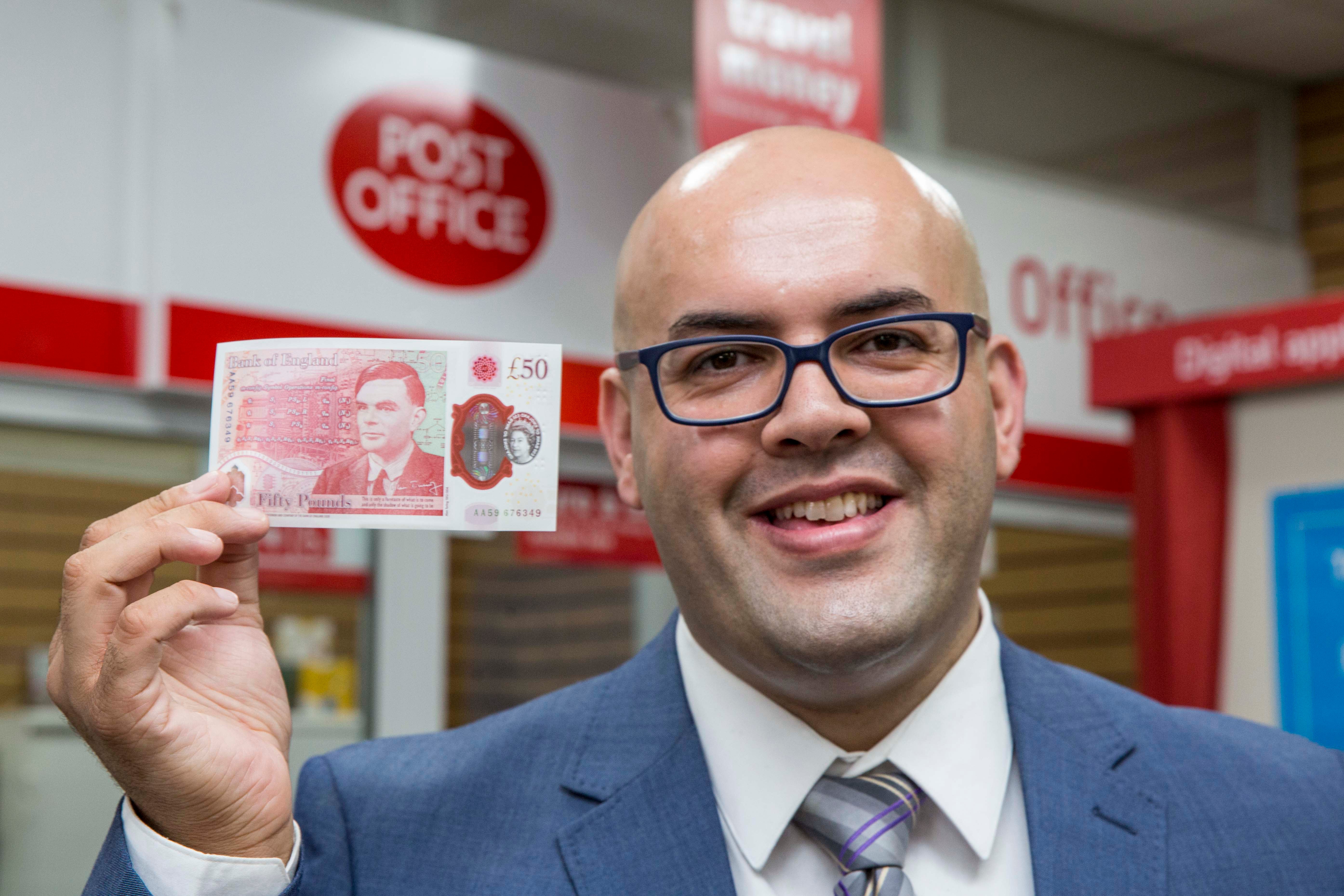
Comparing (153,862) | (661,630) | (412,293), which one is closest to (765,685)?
(661,630)

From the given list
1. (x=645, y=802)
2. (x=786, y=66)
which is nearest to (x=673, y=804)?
(x=645, y=802)

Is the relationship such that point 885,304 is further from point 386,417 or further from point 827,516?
point 386,417

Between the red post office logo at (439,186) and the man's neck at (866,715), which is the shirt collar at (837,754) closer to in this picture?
the man's neck at (866,715)

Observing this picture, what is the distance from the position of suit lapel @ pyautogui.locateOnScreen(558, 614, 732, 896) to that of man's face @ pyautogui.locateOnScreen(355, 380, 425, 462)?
372 millimetres

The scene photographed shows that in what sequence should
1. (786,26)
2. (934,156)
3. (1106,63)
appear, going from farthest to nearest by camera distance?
1. (1106,63)
2. (934,156)
3. (786,26)

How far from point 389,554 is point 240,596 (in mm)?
3064

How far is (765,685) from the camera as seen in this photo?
58.2 inches

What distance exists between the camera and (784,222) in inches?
56.5

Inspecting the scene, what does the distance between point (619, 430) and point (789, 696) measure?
1.22 feet

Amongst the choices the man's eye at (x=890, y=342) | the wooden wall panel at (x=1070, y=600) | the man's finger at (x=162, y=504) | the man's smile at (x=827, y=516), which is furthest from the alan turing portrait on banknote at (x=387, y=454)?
the wooden wall panel at (x=1070, y=600)

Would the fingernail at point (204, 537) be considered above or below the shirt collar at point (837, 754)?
above

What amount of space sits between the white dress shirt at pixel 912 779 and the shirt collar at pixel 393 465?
393 mm

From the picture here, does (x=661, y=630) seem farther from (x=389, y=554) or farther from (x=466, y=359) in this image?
(x=389, y=554)

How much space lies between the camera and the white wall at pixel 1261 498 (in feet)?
12.1
